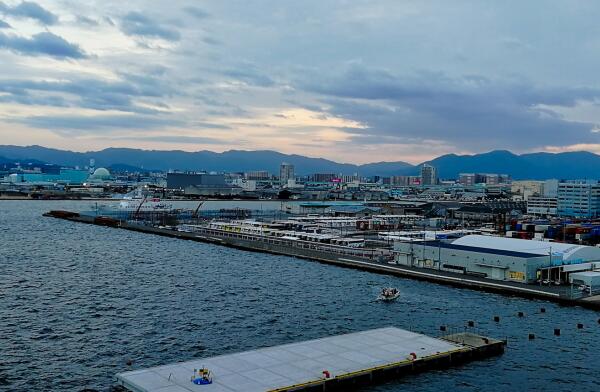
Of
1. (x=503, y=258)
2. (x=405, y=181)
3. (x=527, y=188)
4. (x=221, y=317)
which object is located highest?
(x=405, y=181)

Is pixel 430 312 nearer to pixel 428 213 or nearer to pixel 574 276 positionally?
pixel 574 276

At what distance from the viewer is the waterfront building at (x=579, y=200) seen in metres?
58.8

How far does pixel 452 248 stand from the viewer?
24.4 metres

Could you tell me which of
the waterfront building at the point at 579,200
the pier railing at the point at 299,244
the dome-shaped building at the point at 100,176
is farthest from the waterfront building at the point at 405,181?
the pier railing at the point at 299,244

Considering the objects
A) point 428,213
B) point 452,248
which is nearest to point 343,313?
point 452,248

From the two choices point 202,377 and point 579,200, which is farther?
point 579,200

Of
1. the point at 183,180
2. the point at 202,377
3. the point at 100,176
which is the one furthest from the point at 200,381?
the point at 100,176

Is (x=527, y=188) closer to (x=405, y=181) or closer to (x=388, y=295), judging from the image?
(x=405, y=181)

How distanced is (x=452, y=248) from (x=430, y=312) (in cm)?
764

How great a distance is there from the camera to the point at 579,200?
60.0m

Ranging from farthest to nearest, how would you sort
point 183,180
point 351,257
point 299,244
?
point 183,180 → point 299,244 → point 351,257

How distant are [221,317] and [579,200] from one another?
173ft

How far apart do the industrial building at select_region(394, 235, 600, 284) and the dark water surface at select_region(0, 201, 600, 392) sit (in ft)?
7.75

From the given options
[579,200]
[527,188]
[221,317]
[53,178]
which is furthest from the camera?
[53,178]
